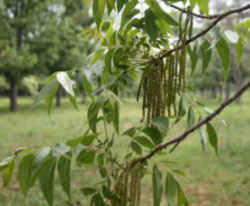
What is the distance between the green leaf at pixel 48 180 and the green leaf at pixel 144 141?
27cm

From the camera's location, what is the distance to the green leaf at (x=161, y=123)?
2.20ft

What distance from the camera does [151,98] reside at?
723 millimetres

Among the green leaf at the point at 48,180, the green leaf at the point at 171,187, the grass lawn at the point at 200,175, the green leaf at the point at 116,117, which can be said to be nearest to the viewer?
the green leaf at the point at 48,180

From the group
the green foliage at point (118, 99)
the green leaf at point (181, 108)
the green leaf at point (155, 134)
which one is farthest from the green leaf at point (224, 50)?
the green leaf at point (155, 134)

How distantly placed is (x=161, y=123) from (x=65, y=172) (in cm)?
25

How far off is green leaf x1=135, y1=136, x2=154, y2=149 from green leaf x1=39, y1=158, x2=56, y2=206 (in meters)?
0.27

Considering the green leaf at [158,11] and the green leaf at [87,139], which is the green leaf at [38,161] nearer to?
the green leaf at [87,139]

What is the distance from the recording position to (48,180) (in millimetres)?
583

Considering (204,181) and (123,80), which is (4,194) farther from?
(123,80)

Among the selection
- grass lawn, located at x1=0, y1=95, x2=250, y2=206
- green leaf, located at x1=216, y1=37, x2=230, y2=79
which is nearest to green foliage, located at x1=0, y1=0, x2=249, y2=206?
green leaf, located at x1=216, y1=37, x2=230, y2=79

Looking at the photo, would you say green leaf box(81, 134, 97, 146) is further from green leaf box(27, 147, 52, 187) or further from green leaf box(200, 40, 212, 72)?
green leaf box(200, 40, 212, 72)

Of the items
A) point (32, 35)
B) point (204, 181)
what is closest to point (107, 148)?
point (204, 181)

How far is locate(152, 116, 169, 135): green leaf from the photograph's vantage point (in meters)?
0.67

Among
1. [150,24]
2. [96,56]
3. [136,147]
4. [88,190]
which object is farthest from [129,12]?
[88,190]
